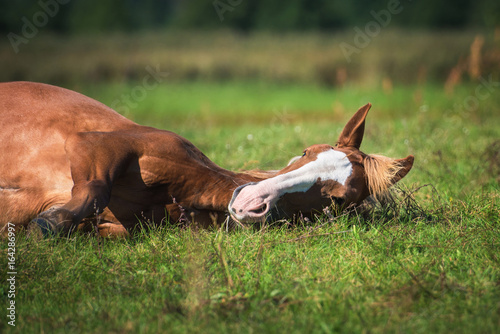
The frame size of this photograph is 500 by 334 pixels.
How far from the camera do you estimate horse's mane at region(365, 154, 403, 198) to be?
12.0ft

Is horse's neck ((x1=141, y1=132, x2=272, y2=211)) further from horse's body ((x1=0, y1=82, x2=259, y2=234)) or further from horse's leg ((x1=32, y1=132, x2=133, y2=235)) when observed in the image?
horse's leg ((x1=32, y1=132, x2=133, y2=235))

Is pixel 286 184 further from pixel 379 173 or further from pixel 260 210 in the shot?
pixel 379 173

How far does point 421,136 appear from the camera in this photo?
7535 mm

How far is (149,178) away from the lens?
11.8 ft

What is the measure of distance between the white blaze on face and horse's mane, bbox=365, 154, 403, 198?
16 cm

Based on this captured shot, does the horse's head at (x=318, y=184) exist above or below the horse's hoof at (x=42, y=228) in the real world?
above

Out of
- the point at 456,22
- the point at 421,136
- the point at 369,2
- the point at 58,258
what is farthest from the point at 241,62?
the point at 369,2

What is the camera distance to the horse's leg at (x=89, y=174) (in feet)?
10.4

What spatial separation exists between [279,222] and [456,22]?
1635 inches

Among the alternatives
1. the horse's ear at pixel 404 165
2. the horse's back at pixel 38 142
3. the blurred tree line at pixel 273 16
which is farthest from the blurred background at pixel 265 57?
the blurred tree line at pixel 273 16

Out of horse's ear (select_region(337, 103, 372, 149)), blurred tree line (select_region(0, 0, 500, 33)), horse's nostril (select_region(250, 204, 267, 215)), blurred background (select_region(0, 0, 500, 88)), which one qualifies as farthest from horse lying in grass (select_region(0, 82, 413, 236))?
blurred tree line (select_region(0, 0, 500, 33))

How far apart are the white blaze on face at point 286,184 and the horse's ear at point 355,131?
25 centimetres

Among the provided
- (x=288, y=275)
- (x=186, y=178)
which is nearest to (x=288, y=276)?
(x=288, y=275)

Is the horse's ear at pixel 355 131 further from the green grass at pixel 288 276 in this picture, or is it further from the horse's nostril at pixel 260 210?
the horse's nostril at pixel 260 210
